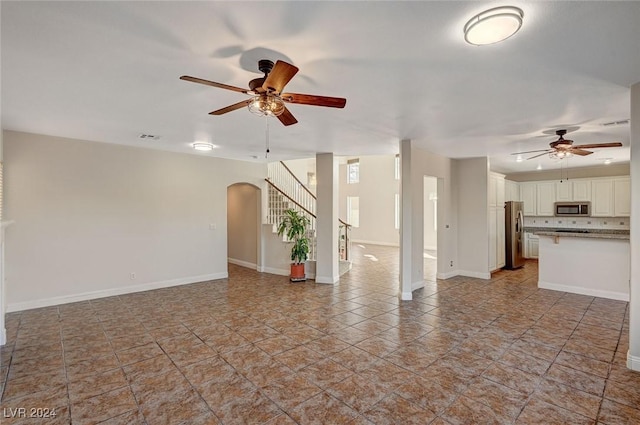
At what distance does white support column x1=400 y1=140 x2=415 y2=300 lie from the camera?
17.0 ft

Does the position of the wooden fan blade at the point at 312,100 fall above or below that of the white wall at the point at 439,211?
above

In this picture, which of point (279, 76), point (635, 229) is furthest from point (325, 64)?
point (635, 229)

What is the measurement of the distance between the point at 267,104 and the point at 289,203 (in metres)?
5.13

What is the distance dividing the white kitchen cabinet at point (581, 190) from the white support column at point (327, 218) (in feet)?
23.2

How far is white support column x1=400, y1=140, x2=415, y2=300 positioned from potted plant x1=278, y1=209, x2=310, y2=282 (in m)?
2.28

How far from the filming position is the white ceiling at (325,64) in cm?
182

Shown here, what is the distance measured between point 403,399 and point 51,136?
6118 millimetres

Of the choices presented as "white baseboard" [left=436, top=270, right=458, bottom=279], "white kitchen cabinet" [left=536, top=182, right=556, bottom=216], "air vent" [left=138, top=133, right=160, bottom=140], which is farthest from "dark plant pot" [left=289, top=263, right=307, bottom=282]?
"white kitchen cabinet" [left=536, top=182, right=556, bottom=216]

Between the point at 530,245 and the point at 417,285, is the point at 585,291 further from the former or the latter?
the point at 530,245

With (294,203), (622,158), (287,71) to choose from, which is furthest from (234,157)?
(622,158)

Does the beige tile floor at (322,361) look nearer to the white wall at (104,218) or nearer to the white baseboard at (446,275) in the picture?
the white wall at (104,218)

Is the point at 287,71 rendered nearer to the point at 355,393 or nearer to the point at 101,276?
the point at 355,393

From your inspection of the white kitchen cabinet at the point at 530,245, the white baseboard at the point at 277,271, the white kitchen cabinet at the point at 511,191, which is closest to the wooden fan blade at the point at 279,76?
the white baseboard at the point at 277,271

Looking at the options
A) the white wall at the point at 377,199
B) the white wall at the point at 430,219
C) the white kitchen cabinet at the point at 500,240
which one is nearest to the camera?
the white kitchen cabinet at the point at 500,240
